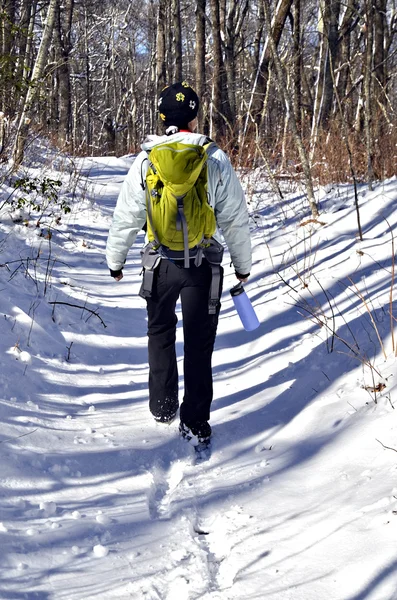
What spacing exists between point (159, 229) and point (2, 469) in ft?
4.57

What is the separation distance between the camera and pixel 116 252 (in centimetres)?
333

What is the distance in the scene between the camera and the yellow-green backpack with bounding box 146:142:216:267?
278 cm

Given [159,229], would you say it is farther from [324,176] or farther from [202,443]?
[324,176]

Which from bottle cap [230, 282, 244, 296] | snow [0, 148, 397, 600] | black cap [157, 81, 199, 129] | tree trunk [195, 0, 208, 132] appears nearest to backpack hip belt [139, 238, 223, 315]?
bottle cap [230, 282, 244, 296]

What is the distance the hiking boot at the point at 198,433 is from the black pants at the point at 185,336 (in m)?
0.03

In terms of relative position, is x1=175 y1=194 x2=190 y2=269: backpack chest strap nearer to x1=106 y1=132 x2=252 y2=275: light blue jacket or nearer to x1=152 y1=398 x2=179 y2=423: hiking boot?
x1=106 y1=132 x2=252 y2=275: light blue jacket

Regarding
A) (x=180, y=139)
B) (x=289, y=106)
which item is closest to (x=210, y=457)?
(x=180, y=139)

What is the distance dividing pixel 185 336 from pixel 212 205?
2.51ft

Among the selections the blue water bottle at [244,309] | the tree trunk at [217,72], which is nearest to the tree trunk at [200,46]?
the tree trunk at [217,72]

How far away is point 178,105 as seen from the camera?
2938mm

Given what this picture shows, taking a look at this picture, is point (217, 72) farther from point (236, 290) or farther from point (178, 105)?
point (178, 105)

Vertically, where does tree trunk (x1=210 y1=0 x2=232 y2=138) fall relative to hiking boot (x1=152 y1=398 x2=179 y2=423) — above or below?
above

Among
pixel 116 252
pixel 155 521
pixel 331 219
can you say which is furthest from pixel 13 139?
pixel 155 521

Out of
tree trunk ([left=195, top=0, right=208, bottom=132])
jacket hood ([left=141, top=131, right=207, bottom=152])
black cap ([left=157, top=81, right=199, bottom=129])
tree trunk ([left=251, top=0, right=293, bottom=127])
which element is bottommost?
jacket hood ([left=141, top=131, right=207, bottom=152])
